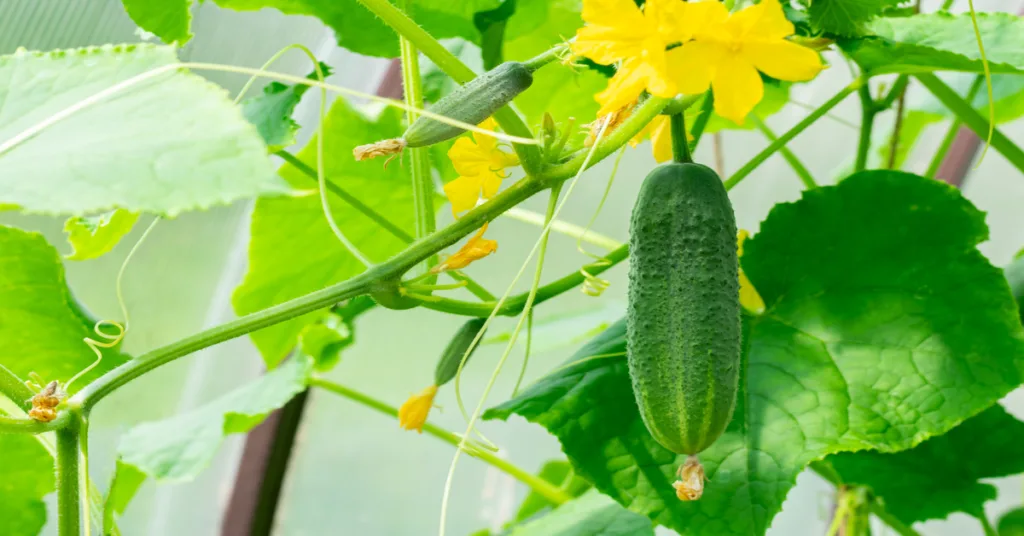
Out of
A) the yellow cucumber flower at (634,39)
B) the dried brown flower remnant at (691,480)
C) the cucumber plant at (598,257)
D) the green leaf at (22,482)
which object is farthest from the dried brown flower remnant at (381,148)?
the green leaf at (22,482)

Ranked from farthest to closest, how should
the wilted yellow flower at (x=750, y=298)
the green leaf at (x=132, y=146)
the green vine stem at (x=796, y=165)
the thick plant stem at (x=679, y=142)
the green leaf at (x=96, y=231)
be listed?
the green vine stem at (x=796, y=165) < the green leaf at (x=96, y=231) < the wilted yellow flower at (x=750, y=298) < the thick plant stem at (x=679, y=142) < the green leaf at (x=132, y=146)

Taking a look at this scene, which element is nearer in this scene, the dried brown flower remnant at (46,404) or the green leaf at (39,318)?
the dried brown flower remnant at (46,404)

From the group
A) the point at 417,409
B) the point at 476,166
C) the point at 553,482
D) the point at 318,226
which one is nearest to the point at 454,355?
the point at 417,409

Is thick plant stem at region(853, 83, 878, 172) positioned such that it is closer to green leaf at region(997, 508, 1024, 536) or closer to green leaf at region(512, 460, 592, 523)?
green leaf at region(512, 460, 592, 523)

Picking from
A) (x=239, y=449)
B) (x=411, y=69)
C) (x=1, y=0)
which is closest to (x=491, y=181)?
(x=411, y=69)

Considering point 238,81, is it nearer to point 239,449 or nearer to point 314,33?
point 314,33

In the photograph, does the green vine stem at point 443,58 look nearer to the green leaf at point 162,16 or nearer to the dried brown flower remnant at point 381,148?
the dried brown flower remnant at point 381,148

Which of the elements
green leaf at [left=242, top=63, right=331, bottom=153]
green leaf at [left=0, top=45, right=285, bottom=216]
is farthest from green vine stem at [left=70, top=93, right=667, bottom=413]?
green leaf at [left=242, top=63, right=331, bottom=153]

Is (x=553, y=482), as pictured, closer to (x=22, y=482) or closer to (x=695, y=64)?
(x=22, y=482)
